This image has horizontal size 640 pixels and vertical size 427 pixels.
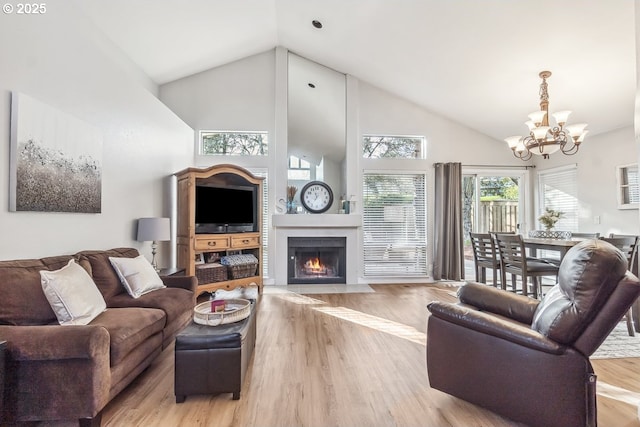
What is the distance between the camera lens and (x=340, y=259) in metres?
5.54

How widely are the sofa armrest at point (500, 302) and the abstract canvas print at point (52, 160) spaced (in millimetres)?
3312

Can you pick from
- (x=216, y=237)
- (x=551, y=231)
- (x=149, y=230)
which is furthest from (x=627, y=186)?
(x=149, y=230)

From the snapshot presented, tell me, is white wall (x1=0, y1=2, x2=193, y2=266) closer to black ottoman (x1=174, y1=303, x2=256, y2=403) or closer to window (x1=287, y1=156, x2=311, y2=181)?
black ottoman (x1=174, y1=303, x2=256, y2=403)

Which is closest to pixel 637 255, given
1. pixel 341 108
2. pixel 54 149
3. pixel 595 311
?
pixel 595 311

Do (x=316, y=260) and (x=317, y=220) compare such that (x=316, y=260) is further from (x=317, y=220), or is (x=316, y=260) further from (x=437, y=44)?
(x=437, y=44)

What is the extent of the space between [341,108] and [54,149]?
426 centimetres

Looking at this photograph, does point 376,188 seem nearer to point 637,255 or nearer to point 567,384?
point 637,255

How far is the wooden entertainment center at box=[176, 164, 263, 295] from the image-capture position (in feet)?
13.7

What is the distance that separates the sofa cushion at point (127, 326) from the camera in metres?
1.83

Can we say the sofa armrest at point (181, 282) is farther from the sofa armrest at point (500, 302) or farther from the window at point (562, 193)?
the window at point (562, 193)

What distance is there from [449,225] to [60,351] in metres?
5.39

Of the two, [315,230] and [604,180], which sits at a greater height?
[604,180]

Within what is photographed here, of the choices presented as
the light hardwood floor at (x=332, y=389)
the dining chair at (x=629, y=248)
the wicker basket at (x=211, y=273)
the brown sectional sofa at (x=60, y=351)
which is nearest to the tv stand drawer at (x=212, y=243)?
the wicker basket at (x=211, y=273)

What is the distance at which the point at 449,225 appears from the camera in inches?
218
